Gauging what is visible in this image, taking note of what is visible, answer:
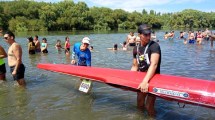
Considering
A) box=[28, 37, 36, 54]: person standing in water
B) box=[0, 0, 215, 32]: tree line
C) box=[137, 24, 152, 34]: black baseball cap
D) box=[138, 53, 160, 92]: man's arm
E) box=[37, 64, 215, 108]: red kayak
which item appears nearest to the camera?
box=[37, 64, 215, 108]: red kayak

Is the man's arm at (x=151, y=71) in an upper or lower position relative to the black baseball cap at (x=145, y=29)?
lower

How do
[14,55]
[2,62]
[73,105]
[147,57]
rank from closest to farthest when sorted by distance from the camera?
[147,57]
[73,105]
[14,55]
[2,62]

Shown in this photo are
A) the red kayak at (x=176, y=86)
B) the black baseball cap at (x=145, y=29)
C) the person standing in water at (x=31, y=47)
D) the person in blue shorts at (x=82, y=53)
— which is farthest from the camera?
the person standing in water at (x=31, y=47)

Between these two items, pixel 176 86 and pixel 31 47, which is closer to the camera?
pixel 176 86

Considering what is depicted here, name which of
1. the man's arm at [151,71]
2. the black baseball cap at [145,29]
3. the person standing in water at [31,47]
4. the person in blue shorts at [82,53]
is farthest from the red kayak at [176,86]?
the person standing in water at [31,47]

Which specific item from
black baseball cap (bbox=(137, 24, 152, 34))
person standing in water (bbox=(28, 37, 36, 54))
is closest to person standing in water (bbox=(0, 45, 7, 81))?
black baseball cap (bbox=(137, 24, 152, 34))

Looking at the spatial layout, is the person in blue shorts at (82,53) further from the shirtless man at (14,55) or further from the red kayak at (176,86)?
the red kayak at (176,86)

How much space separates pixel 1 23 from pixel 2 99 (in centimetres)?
7271

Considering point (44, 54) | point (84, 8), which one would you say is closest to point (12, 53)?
point (44, 54)

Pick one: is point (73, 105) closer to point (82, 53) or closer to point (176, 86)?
point (82, 53)

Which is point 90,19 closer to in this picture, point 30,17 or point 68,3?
point 68,3

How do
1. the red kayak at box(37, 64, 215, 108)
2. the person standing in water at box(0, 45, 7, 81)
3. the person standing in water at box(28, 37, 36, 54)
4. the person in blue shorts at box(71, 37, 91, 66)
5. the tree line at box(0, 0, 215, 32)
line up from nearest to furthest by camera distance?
the red kayak at box(37, 64, 215, 108) < the person in blue shorts at box(71, 37, 91, 66) < the person standing in water at box(0, 45, 7, 81) < the person standing in water at box(28, 37, 36, 54) < the tree line at box(0, 0, 215, 32)

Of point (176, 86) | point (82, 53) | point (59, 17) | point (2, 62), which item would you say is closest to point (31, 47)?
point (2, 62)

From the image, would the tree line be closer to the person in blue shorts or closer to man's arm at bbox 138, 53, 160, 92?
the person in blue shorts
